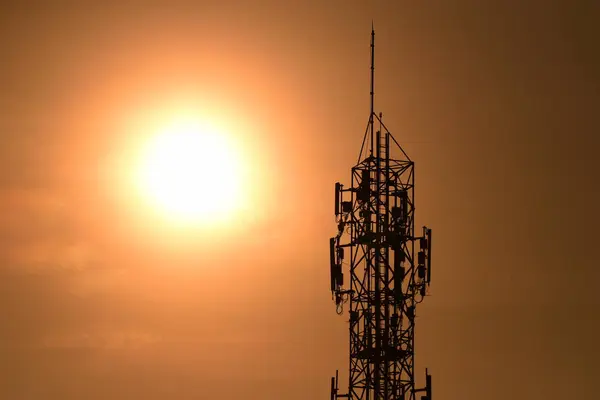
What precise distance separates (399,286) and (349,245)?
3.82m

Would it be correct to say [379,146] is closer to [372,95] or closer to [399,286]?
[372,95]

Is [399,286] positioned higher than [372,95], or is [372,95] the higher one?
[372,95]

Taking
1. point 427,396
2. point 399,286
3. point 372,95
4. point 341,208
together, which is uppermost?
point 372,95

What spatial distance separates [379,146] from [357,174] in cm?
212

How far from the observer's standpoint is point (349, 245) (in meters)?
66.4

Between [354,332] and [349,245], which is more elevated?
[349,245]

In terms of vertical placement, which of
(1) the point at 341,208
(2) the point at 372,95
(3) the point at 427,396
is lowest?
(3) the point at 427,396

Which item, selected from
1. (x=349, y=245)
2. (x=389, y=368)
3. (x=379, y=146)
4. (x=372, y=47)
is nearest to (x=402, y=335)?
(x=389, y=368)

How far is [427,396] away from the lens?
65.4m

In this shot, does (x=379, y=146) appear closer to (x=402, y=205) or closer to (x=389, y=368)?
(x=402, y=205)

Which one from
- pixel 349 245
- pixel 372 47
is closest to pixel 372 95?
pixel 372 47

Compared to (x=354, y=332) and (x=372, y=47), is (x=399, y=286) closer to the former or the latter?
(x=354, y=332)

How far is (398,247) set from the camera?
66.1 meters

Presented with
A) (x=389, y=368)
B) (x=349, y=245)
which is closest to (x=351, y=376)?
(x=389, y=368)
